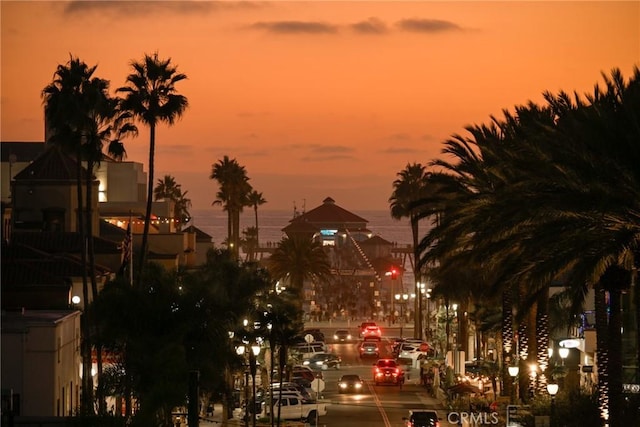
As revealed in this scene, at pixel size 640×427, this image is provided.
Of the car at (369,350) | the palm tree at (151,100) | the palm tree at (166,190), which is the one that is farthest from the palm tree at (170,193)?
the palm tree at (151,100)

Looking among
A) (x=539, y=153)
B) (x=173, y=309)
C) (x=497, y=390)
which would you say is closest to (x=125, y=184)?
(x=497, y=390)

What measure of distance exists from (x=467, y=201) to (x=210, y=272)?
11.4 meters

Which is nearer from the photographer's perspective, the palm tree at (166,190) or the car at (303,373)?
the car at (303,373)

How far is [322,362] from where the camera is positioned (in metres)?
86.2

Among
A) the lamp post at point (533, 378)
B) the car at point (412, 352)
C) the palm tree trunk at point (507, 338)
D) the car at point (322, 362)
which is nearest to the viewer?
the lamp post at point (533, 378)

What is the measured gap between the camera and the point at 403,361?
88188 mm

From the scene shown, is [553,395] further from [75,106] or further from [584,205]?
[75,106]

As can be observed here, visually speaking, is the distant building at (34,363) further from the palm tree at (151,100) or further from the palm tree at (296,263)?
the palm tree at (296,263)

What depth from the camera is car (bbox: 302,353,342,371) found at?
85875mm

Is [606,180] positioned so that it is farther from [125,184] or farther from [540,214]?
[125,184]

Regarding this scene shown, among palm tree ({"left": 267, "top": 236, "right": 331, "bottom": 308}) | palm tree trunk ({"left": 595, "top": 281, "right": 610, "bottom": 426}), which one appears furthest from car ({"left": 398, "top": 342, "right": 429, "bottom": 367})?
palm tree trunk ({"left": 595, "top": 281, "right": 610, "bottom": 426})

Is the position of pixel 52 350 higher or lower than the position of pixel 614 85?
lower

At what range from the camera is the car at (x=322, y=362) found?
85875mm

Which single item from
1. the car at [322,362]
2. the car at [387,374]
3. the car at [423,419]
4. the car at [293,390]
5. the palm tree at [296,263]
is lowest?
the car at [423,419]
